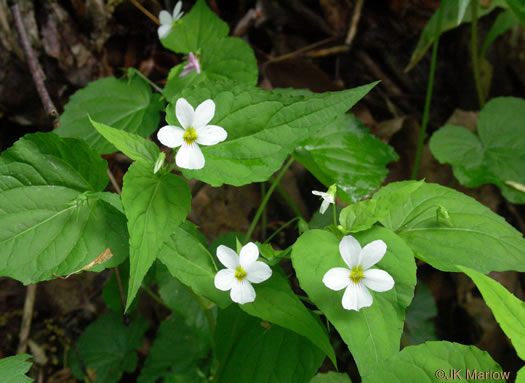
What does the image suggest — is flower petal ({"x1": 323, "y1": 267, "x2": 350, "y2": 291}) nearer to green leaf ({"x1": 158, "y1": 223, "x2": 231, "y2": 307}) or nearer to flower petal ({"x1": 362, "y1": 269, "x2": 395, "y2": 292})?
flower petal ({"x1": 362, "y1": 269, "x2": 395, "y2": 292})

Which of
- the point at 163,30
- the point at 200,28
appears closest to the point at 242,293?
the point at 163,30

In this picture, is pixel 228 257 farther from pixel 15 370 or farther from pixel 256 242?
pixel 15 370

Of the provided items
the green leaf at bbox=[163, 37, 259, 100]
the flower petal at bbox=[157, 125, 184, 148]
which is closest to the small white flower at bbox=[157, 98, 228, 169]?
the flower petal at bbox=[157, 125, 184, 148]

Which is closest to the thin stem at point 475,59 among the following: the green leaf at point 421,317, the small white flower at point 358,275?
the green leaf at point 421,317

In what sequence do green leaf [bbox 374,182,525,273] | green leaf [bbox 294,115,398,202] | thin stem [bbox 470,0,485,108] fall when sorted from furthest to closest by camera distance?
thin stem [bbox 470,0,485,108], green leaf [bbox 294,115,398,202], green leaf [bbox 374,182,525,273]

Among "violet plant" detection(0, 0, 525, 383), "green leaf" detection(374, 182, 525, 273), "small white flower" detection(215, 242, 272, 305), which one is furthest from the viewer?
"green leaf" detection(374, 182, 525, 273)

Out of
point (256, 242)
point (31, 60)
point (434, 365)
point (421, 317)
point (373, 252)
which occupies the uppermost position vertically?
point (31, 60)
